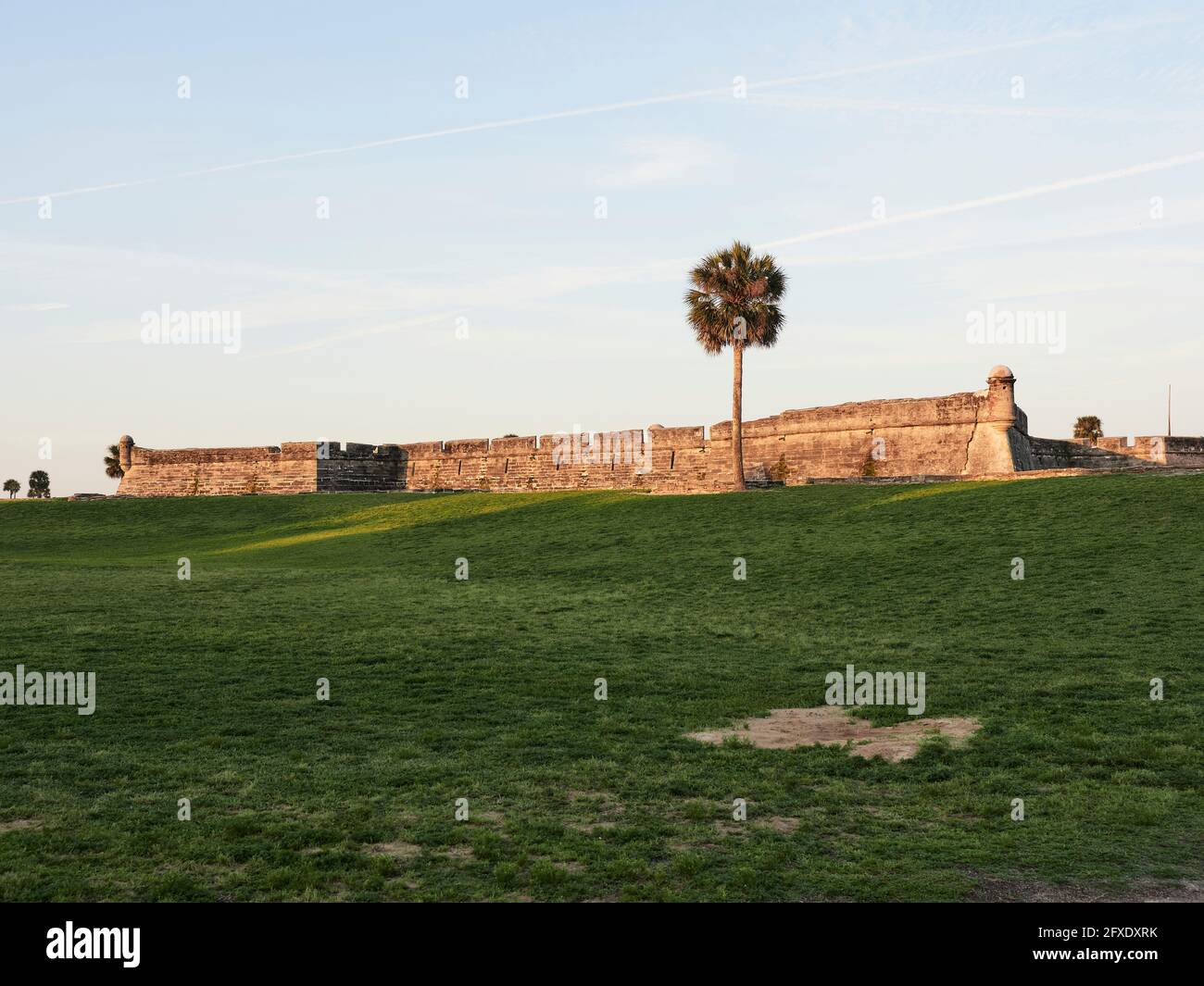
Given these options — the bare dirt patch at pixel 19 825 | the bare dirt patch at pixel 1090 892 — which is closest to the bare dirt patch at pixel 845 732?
the bare dirt patch at pixel 1090 892

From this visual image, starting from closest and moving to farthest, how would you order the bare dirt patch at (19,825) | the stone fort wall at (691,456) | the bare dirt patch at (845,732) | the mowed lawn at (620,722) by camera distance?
the mowed lawn at (620,722)
the bare dirt patch at (19,825)
the bare dirt patch at (845,732)
the stone fort wall at (691,456)

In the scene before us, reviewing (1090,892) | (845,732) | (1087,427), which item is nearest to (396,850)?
(1090,892)

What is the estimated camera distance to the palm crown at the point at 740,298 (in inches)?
1458

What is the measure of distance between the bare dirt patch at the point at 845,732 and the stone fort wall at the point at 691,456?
26046 mm

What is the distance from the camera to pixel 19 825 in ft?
20.4

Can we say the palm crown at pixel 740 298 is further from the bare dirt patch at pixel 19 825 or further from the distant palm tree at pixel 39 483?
the distant palm tree at pixel 39 483

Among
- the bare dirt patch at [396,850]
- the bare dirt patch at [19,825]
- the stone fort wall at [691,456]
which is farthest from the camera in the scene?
the stone fort wall at [691,456]

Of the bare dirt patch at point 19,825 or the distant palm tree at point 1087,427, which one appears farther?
the distant palm tree at point 1087,427

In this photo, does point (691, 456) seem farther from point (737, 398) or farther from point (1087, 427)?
point (1087, 427)

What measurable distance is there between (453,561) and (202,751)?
16.1 metres

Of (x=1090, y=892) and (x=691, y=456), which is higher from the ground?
(x=691, y=456)

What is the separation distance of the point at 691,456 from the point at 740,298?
25.1ft

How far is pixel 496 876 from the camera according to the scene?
5.42 meters

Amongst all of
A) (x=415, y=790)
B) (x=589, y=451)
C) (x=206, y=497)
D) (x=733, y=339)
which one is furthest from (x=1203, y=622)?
(x=206, y=497)
